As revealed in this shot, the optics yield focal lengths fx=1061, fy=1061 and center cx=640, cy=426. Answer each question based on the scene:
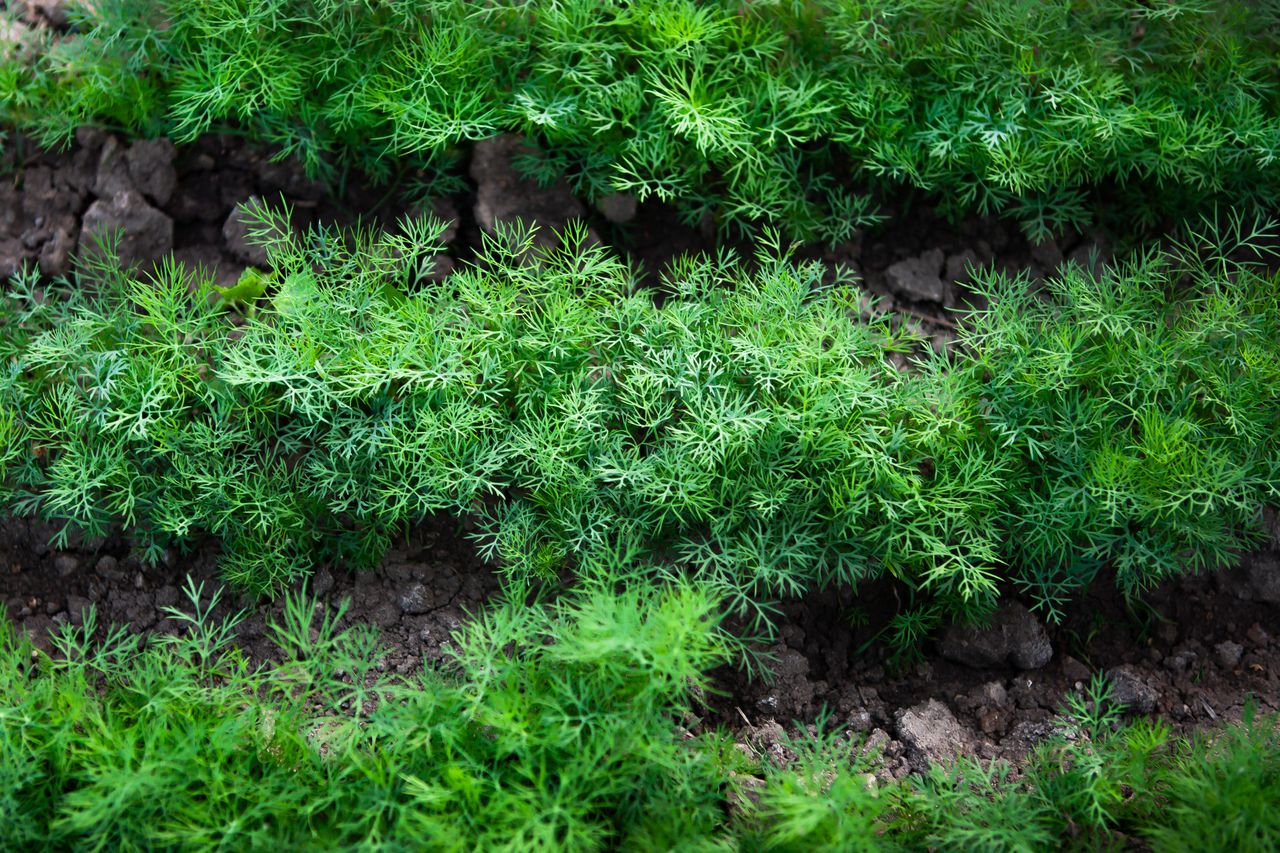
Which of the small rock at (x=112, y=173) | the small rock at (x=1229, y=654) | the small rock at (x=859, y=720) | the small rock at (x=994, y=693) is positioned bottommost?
the small rock at (x=859, y=720)

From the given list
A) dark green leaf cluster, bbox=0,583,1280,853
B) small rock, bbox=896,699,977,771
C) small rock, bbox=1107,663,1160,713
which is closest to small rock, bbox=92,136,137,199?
dark green leaf cluster, bbox=0,583,1280,853

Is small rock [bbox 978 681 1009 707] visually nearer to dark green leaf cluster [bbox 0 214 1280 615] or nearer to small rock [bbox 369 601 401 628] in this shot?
dark green leaf cluster [bbox 0 214 1280 615]

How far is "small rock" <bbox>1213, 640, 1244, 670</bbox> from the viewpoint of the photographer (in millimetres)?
2930

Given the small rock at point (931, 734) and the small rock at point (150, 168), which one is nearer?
the small rock at point (931, 734)

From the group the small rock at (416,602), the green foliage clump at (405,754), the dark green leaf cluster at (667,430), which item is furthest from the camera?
the small rock at (416,602)

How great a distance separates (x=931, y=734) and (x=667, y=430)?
1.05 metres

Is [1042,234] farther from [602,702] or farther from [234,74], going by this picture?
[234,74]

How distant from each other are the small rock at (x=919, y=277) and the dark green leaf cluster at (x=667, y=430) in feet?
1.35

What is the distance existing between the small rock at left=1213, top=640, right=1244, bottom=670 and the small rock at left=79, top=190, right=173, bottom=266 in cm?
331

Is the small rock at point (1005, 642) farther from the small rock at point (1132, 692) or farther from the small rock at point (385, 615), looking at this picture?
the small rock at point (385, 615)

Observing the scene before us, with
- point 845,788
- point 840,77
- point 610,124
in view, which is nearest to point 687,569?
point 845,788

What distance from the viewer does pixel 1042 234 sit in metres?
3.28

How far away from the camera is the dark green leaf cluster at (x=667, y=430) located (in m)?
2.68

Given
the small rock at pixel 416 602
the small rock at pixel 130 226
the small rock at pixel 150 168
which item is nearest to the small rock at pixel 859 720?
the small rock at pixel 416 602
